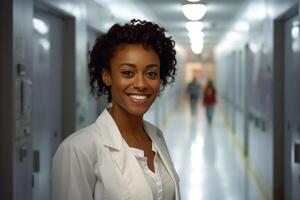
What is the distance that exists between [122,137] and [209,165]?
21.8ft

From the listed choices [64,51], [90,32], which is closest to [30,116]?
[64,51]

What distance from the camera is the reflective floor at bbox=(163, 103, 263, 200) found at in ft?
20.7

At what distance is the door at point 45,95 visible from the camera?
4.31 meters

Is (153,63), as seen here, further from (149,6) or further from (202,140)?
(202,140)

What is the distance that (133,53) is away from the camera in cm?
175

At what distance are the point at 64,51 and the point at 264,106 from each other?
2760mm

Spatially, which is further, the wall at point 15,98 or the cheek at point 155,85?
the wall at point 15,98

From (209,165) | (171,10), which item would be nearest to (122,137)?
(209,165)

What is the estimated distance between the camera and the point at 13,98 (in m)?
3.39

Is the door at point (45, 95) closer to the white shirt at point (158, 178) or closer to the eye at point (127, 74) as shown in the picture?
the white shirt at point (158, 178)

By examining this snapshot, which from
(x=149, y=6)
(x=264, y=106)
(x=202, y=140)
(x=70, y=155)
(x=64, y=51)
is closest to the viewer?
(x=70, y=155)

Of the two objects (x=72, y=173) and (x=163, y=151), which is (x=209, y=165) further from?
(x=72, y=173)

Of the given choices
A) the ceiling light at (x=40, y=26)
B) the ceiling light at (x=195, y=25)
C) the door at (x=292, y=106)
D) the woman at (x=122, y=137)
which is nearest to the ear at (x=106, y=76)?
the woman at (x=122, y=137)

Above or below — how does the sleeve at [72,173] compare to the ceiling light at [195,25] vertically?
below
